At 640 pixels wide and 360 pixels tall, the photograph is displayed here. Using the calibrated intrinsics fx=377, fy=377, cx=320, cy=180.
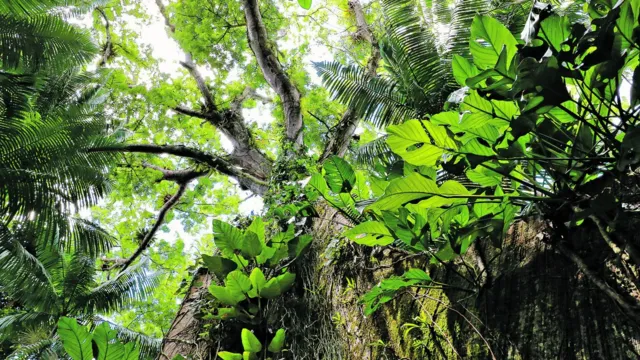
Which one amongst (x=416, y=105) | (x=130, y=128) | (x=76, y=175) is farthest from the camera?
(x=130, y=128)

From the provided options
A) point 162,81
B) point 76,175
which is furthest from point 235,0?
point 76,175

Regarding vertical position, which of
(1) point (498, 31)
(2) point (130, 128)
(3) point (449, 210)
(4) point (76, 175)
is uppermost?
(2) point (130, 128)

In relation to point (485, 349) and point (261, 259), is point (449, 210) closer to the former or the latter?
point (485, 349)

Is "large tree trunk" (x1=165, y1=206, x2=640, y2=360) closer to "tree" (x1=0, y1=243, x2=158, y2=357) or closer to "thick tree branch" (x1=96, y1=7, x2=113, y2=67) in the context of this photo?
"tree" (x1=0, y1=243, x2=158, y2=357)

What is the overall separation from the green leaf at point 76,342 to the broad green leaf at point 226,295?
1.95ft

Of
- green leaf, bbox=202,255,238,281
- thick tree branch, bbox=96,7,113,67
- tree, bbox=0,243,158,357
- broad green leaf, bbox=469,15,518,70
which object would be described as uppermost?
thick tree branch, bbox=96,7,113,67

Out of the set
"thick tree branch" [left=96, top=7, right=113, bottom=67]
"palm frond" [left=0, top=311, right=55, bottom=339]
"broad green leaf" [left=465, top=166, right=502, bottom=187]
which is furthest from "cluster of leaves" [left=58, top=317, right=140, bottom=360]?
"thick tree branch" [left=96, top=7, right=113, bottom=67]

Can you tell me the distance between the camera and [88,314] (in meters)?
7.15

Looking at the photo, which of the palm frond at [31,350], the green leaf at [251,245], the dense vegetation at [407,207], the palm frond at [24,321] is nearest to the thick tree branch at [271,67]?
the dense vegetation at [407,207]

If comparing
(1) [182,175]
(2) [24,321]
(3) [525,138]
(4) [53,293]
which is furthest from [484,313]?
(2) [24,321]

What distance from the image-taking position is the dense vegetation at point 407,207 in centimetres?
103

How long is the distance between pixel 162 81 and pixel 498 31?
31.7ft

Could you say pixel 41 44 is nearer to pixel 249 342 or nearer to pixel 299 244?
pixel 299 244

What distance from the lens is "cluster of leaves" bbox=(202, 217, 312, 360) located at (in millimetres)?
1907
